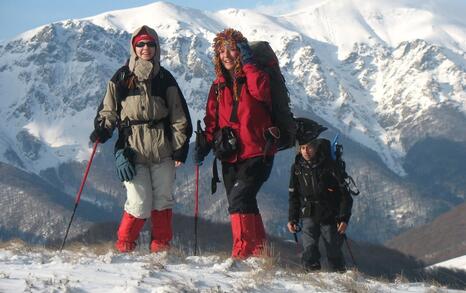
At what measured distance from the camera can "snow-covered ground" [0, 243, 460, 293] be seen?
311 inches

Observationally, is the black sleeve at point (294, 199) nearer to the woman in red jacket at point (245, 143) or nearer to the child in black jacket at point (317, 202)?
the child in black jacket at point (317, 202)

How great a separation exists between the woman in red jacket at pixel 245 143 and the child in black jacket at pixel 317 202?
1028 millimetres

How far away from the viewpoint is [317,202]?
Answer: 12.5 m

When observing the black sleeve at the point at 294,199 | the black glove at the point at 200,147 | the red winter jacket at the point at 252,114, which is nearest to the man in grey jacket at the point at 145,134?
the black glove at the point at 200,147

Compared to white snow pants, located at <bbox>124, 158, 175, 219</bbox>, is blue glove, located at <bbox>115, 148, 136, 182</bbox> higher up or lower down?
higher up

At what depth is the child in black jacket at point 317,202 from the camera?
1242cm

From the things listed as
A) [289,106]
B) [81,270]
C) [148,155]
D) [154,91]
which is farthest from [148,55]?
[81,270]

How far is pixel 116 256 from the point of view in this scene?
975 cm

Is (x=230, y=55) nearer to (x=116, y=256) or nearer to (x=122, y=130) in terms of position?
(x=122, y=130)

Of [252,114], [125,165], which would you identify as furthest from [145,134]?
[252,114]

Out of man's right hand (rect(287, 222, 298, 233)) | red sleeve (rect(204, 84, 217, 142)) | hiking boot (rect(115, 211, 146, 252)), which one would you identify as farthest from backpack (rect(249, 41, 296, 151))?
hiking boot (rect(115, 211, 146, 252))

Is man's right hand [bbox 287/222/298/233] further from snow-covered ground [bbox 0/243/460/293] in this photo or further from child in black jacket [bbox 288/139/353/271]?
snow-covered ground [bbox 0/243/460/293]

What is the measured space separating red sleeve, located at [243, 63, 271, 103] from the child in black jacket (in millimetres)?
1515

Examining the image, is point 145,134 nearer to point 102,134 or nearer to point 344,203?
point 102,134
